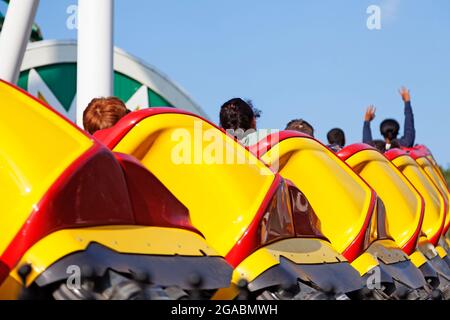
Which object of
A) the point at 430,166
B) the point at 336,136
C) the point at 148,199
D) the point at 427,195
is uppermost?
the point at 336,136

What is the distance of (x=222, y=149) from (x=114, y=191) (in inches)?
50.1

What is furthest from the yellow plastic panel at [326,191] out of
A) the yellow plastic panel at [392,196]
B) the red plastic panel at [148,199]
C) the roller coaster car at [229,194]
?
the red plastic panel at [148,199]

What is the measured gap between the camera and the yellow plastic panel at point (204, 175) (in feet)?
15.6

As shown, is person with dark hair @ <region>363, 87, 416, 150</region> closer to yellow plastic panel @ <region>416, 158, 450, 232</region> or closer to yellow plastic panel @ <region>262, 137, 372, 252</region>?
yellow plastic panel @ <region>416, 158, 450, 232</region>

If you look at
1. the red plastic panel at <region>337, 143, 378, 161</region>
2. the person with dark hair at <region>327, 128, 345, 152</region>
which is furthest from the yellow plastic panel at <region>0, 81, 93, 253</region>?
the person with dark hair at <region>327, 128, 345, 152</region>

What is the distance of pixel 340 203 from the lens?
6281mm

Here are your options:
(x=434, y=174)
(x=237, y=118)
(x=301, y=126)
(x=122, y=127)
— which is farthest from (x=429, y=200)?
(x=122, y=127)

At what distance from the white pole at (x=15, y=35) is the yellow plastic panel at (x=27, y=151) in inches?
277

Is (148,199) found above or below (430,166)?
below

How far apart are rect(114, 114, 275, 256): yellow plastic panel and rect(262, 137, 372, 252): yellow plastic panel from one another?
1.14 m

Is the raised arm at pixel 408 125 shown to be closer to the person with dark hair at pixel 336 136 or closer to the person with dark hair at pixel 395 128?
the person with dark hair at pixel 395 128

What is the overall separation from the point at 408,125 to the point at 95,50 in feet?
12.5

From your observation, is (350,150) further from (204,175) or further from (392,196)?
(204,175)
